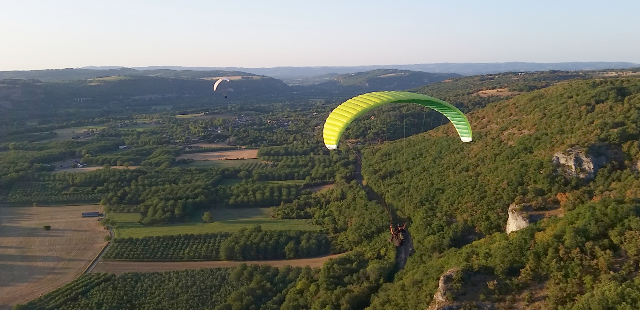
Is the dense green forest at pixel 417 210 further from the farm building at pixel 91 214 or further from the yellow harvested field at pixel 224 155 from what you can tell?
the yellow harvested field at pixel 224 155

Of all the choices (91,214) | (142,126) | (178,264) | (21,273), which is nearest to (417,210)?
(178,264)

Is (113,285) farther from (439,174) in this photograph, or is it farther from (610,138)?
(610,138)

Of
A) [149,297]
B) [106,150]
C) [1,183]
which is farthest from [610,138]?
[106,150]

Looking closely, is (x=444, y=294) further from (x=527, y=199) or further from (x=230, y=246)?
(x=230, y=246)

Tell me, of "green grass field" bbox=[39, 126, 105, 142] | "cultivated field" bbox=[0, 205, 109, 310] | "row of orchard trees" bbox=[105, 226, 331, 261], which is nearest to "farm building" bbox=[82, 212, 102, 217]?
"cultivated field" bbox=[0, 205, 109, 310]

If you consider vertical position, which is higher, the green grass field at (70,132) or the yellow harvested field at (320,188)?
the green grass field at (70,132)

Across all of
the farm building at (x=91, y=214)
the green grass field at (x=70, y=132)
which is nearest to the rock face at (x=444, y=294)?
the farm building at (x=91, y=214)

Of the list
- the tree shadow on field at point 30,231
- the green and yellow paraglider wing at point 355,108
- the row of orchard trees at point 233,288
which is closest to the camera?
the green and yellow paraglider wing at point 355,108
